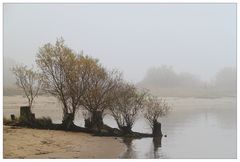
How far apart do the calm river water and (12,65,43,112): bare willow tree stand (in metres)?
0.30

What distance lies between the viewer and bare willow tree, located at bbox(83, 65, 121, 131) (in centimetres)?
1541

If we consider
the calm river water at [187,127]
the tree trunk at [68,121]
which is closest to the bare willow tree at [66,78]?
the tree trunk at [68,121]

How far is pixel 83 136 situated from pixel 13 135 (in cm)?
223

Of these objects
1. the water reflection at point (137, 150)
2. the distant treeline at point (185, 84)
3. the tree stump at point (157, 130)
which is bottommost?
the water reflection at point (137, 150)

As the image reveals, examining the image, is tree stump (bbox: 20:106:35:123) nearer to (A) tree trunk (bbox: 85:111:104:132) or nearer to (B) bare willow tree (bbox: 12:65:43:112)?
(B) bare willow tree (bbox: 12:65:43:112)

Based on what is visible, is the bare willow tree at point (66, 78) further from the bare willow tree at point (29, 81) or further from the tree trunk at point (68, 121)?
the bare willow tree at point (29, 81)

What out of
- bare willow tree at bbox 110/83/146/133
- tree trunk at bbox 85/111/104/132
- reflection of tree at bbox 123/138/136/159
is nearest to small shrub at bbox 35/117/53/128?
tree trunk at bbox 85/111/104/132

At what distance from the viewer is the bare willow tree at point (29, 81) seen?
591 inches

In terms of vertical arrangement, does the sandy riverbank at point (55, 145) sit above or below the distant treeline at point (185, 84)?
below

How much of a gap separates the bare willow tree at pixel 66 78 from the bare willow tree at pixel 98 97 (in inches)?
7.4

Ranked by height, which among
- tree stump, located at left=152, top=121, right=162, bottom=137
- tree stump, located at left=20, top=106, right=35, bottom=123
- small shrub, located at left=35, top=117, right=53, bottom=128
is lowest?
tree stump, located at left=152, top=121, right=162, bottom=137

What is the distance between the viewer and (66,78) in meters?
15.4

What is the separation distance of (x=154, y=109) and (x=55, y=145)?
3.95m

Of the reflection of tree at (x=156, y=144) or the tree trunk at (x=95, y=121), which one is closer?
the reflection of tree at (x=156, y=144)
